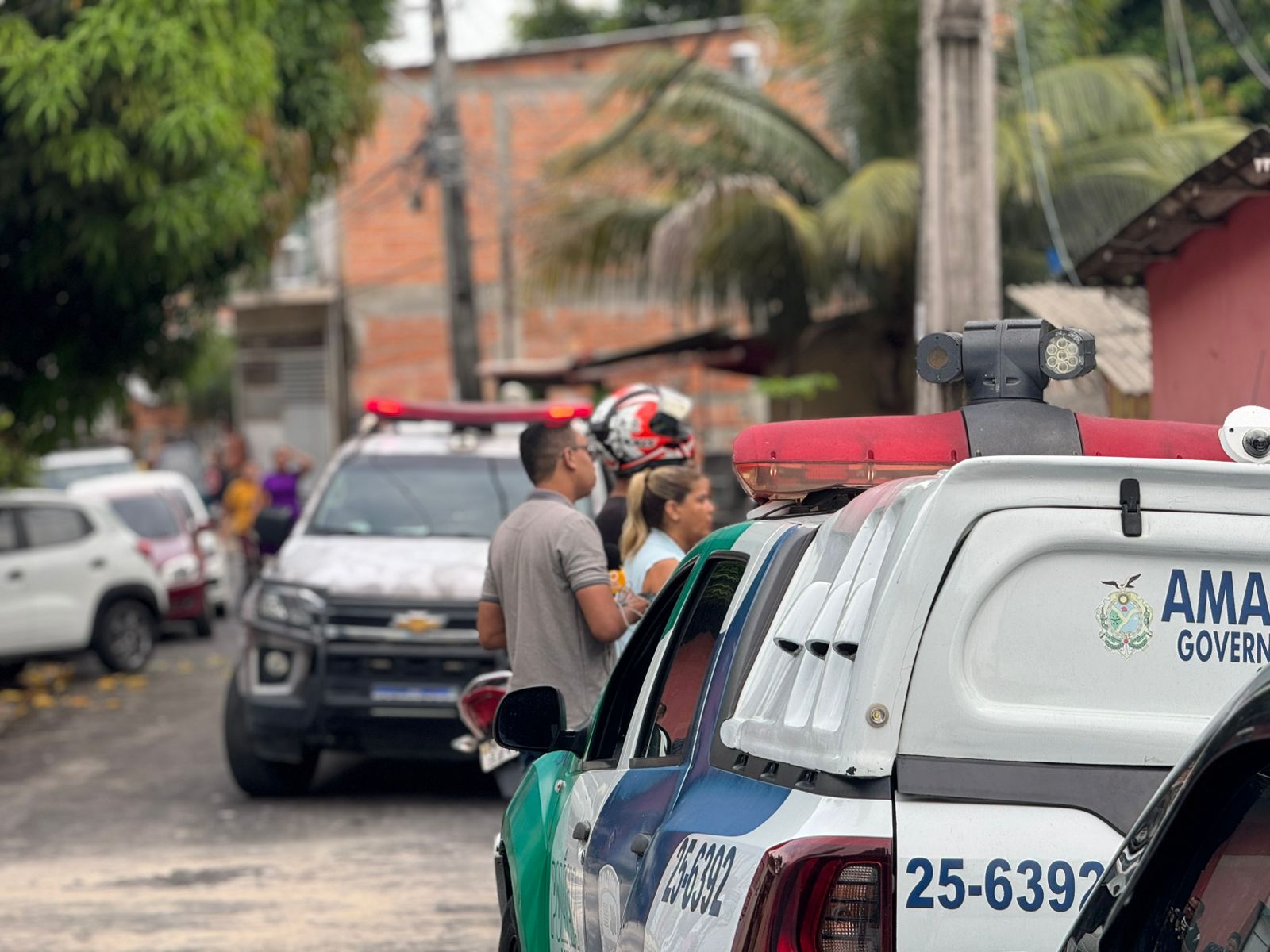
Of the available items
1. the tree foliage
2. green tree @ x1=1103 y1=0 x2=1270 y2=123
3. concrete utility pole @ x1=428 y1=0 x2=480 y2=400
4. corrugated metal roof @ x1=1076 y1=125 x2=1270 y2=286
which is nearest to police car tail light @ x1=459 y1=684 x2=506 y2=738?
corrugated metal roof @ x1=1076 y1=125 x2=1270 y2=286

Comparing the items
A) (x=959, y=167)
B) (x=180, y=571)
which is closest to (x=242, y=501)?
(x=180, y=571)

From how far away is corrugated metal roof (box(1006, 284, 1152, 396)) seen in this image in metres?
10.8

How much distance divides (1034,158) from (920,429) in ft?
37.8

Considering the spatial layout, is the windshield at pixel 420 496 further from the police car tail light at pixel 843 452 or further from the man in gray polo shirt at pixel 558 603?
the police car tail light at pixel 843 452

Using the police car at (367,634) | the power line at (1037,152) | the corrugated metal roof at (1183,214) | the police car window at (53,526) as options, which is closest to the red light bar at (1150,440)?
the corrugated metal roof at (1183,214)

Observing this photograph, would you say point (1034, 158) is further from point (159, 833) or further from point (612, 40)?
point (612, 40)

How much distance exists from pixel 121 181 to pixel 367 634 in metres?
4.97

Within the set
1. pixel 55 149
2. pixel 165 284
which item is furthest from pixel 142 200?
pixel 165 284

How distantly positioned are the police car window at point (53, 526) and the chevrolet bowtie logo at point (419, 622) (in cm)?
735

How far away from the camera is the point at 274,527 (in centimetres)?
1085

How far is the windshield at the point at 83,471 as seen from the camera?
27922 mm

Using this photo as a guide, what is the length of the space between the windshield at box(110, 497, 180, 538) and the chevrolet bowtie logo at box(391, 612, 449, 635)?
11.1 meters

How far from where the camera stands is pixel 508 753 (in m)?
→ 6.34

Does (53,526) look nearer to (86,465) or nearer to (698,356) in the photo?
(698,356)
